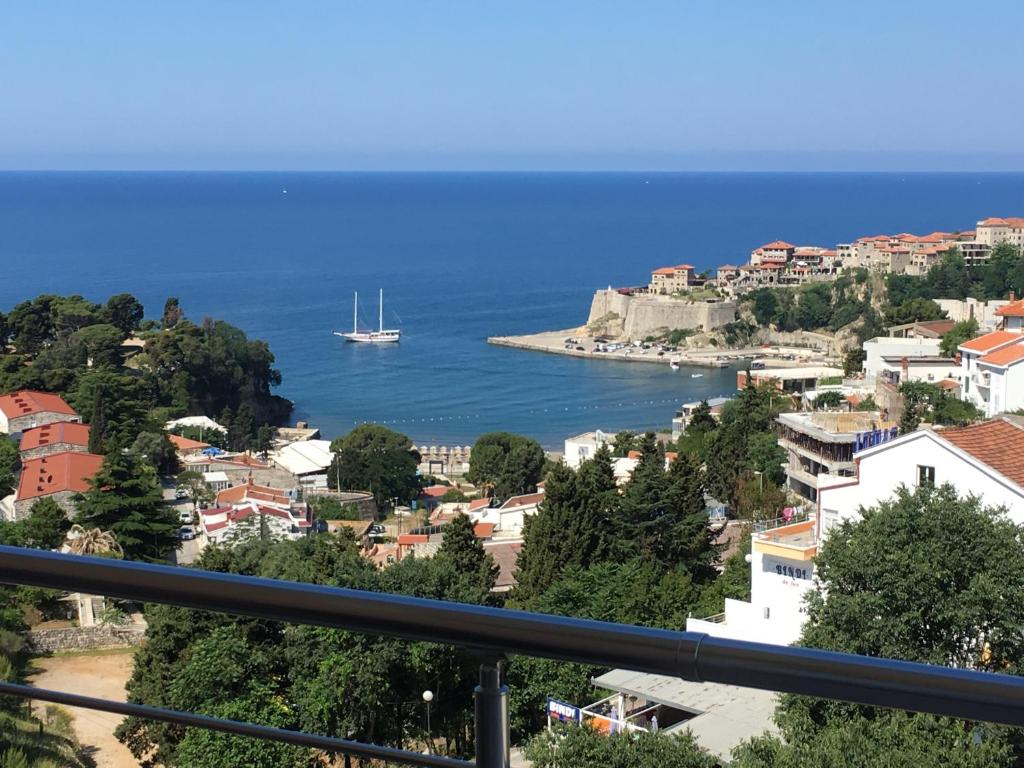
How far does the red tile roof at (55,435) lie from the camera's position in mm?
15492

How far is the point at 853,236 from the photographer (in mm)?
67375

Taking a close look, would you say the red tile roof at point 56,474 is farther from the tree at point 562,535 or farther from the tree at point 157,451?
the tree at point 562,535

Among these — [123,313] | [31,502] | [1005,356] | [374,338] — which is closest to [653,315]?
[374,338]

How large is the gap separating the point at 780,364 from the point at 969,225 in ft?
142

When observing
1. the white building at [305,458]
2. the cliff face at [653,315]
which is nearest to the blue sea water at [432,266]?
the cliff face at [653,315]

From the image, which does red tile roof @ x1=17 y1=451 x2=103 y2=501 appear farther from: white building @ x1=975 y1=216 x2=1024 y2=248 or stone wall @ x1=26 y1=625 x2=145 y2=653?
white building @ x1=975 y1=216 x2=1024 y2=248

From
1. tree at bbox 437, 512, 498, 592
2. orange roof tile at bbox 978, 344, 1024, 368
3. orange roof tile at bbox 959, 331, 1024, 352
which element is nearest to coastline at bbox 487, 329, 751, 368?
orange roof tile at bbox 959, 331, 1024, 352

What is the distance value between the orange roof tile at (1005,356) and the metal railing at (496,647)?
14.4 meters

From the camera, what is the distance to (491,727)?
638 mm

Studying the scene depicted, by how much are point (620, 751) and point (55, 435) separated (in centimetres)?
1478

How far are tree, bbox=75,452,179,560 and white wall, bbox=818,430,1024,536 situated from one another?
5395mm

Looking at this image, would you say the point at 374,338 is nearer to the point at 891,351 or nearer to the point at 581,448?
the point at 581,448

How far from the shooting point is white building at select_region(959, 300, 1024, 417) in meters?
14.0

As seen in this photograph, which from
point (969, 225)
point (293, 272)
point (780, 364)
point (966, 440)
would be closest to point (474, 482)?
point (966, 440)
